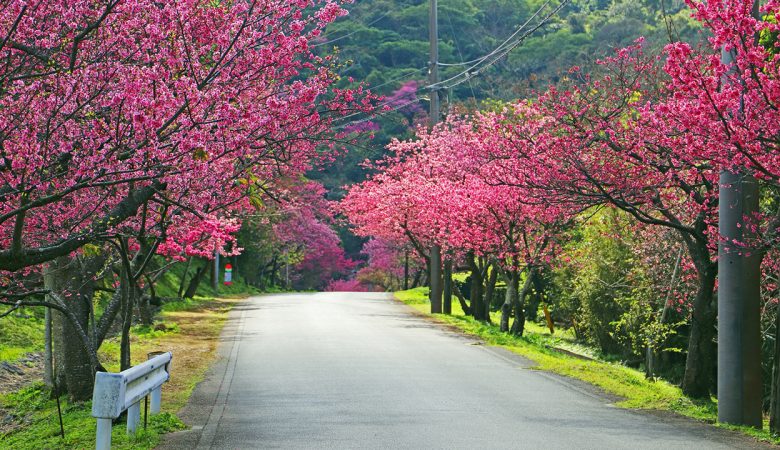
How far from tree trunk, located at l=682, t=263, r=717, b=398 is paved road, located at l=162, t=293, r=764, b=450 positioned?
6.33ft

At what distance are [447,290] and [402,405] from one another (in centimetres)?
2213

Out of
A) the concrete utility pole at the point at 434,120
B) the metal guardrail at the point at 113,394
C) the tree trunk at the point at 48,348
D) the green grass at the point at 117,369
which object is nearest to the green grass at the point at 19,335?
the green grass at the point at 117,369

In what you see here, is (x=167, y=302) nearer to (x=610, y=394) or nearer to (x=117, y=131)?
(x=610, y=394)

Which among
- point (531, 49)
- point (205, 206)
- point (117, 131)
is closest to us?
point (117, 131)

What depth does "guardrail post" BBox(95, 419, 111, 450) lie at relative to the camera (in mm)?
8172

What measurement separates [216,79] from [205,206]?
10.1 ft

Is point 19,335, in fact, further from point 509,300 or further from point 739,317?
point 739,317

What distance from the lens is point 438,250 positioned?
1361 inches

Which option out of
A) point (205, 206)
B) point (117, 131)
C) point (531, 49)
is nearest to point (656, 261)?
point (205, 206)

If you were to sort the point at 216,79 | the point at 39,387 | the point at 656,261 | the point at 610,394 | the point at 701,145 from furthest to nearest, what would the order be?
the point at 656,261 → the point at 39,387 → the point at 610,394 → the point at 701,145 → the point at 216,79

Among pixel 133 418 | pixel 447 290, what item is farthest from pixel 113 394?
pixel 447 290

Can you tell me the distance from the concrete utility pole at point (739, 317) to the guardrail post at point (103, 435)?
771 cm

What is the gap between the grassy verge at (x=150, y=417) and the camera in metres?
10.9

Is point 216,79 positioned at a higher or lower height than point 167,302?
higher
